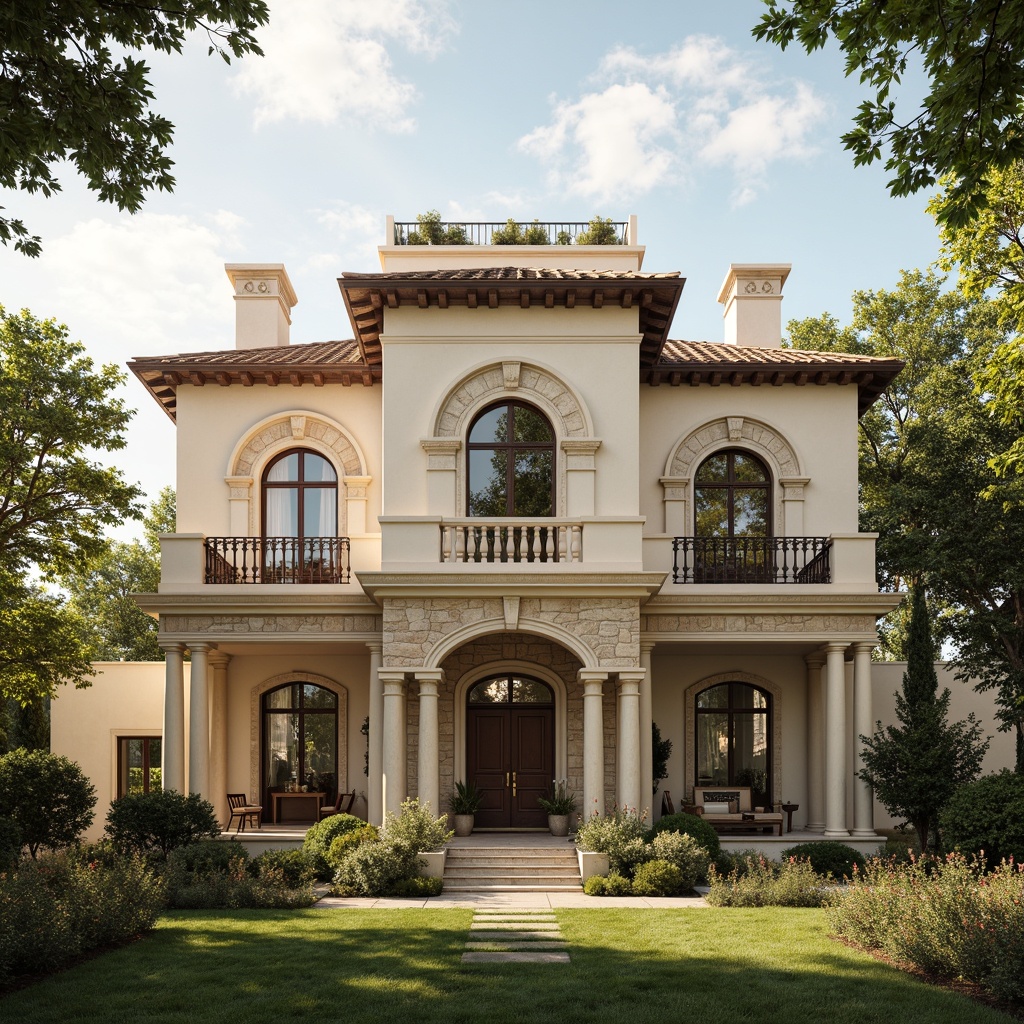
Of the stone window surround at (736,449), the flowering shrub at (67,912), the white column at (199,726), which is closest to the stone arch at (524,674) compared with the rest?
the stone window surround at (736,449)

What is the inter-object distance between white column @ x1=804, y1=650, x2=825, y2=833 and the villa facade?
0.06m

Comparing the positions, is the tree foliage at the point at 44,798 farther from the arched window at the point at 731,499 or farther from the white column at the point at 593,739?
the arched window at the point at 731,499

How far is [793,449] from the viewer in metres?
20.8

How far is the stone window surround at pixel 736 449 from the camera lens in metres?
20.7

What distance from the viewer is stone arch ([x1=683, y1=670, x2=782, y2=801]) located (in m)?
21.0

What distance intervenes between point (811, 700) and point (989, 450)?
766cm

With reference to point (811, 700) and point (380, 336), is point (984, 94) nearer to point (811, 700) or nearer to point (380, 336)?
point (380, 336)

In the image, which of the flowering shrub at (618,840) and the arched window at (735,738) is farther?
the arched window at (735,738)

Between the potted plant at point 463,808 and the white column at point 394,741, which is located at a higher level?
the white column at point 394,741

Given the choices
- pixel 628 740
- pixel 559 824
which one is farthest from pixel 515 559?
pixel 559 824

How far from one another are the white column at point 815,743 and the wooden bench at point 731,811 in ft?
2.81

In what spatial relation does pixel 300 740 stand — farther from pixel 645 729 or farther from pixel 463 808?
pixel 645 729

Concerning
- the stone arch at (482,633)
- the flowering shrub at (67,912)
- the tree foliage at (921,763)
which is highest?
the stone arch at (482,633)

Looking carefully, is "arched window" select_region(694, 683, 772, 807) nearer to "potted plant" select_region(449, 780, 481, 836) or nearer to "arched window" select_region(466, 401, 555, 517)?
"potted plant" select_region(449, 780, 481, 836)
